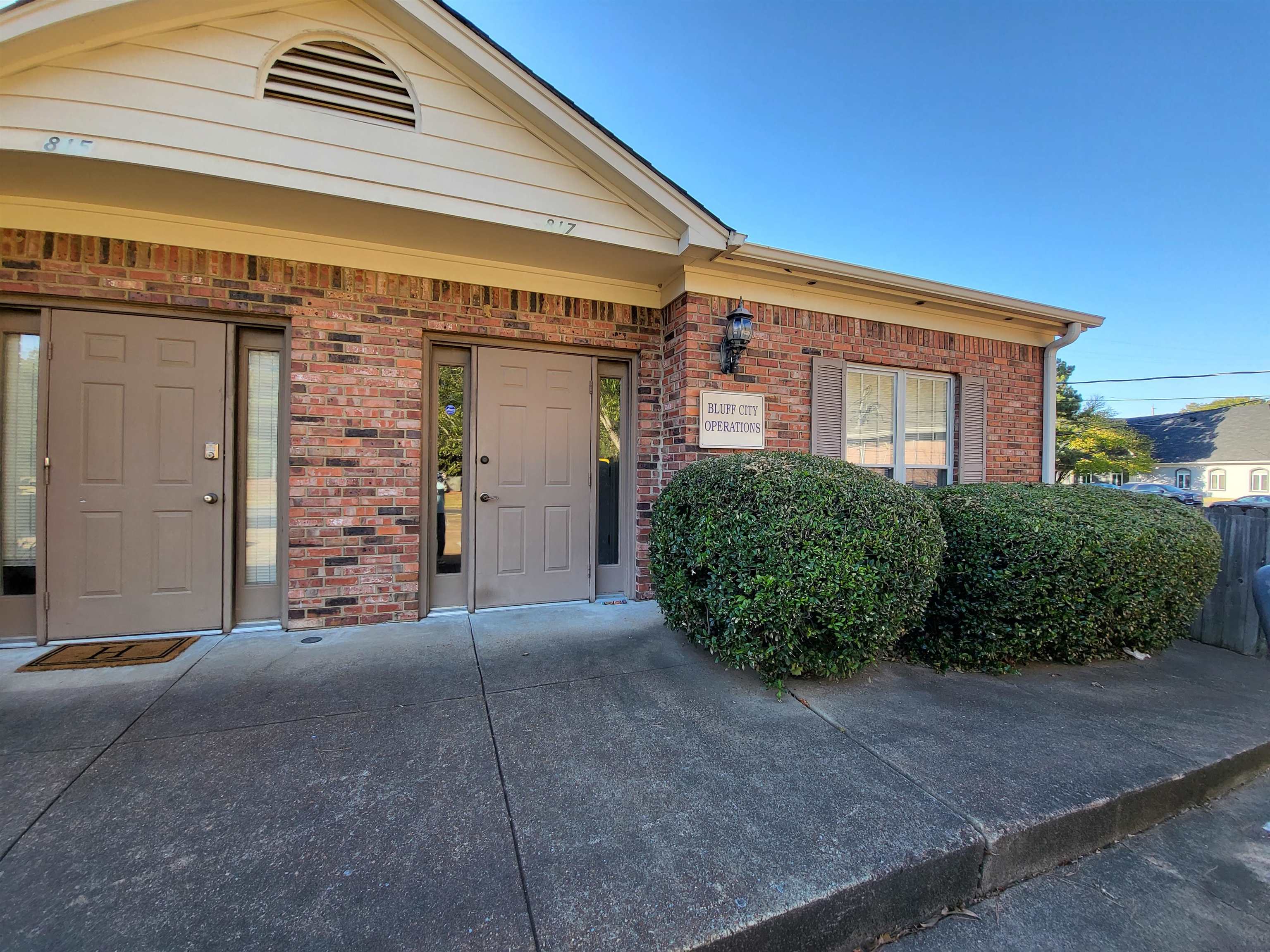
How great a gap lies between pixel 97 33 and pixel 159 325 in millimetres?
1569

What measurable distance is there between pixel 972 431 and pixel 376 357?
5.67 meters

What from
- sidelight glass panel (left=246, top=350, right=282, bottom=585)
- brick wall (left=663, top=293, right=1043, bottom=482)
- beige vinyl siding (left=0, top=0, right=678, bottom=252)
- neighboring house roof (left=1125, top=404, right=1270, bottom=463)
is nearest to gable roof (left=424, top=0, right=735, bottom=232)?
beige vinyl siding (left=0, top=0, right=678, bottom=252)

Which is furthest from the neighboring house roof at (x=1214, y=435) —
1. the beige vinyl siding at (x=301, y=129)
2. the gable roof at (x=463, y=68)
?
the beige vinyl siding at (x=301, y=129)

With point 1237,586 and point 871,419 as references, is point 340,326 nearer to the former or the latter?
point 871,419

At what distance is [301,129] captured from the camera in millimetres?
2977

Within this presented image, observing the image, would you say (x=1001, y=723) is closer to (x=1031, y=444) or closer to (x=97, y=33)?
(x=1031, y=444)

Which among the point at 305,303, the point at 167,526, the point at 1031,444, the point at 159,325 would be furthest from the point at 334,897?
the point at 1031,444

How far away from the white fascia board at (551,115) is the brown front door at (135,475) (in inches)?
95.2

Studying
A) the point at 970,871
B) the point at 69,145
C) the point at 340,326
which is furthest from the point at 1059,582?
the point at 69,145

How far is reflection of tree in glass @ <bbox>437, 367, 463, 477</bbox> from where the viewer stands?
13.0 feet

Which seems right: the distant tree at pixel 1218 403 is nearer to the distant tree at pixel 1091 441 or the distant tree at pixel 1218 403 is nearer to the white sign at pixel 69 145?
the distant tree at pixel 1091 441

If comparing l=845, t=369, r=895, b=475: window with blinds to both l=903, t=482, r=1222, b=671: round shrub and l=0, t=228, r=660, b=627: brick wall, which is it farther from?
l=0, t=228, r=660, b=627: brick wall

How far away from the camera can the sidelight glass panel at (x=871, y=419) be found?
4672 millimetres

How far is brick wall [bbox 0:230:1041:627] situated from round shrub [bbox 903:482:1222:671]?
1.70 m
